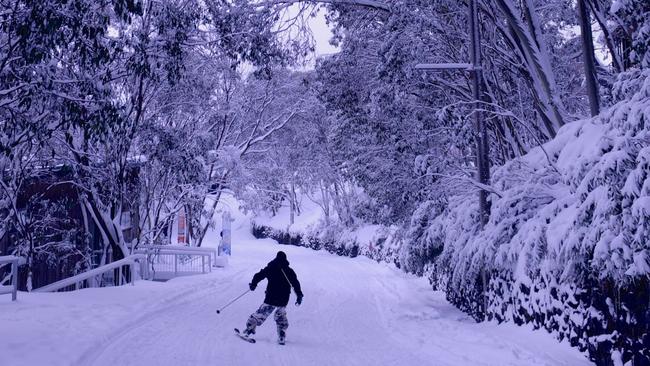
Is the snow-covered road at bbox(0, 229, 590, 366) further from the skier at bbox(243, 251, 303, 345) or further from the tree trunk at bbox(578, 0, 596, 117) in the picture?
the tree trunk at bbox(578, 0, 596, 117)

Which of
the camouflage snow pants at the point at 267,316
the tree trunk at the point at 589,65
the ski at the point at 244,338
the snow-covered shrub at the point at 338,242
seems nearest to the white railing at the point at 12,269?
the ski at the point at 244,338

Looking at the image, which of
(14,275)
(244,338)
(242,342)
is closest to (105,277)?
(14,275)

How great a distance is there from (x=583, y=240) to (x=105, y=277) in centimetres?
1678

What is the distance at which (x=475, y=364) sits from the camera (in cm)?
810

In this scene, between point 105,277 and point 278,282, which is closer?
point 278,282

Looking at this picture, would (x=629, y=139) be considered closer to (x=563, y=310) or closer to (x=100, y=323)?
(x=563, y=310)

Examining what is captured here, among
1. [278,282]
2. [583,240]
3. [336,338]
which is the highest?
[583,240]

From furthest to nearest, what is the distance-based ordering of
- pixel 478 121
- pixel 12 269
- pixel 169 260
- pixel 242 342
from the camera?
1. pixel 169 260
2. pixel 478 121
3. pixel 12 269
4. pixel 242 342

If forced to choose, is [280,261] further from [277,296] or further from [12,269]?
[12,269]

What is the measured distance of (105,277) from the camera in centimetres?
1972

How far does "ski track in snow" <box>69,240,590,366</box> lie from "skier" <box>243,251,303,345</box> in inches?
12.2

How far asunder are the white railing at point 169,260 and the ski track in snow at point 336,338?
4059 millimetres

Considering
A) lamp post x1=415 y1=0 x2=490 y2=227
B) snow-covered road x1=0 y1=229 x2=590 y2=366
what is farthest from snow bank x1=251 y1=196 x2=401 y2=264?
lamp post x1=415 y1=0 x2=490 y2=227

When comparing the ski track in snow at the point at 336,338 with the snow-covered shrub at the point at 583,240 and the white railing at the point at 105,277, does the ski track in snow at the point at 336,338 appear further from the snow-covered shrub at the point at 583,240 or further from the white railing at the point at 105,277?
the white railing at the point at 105,277
